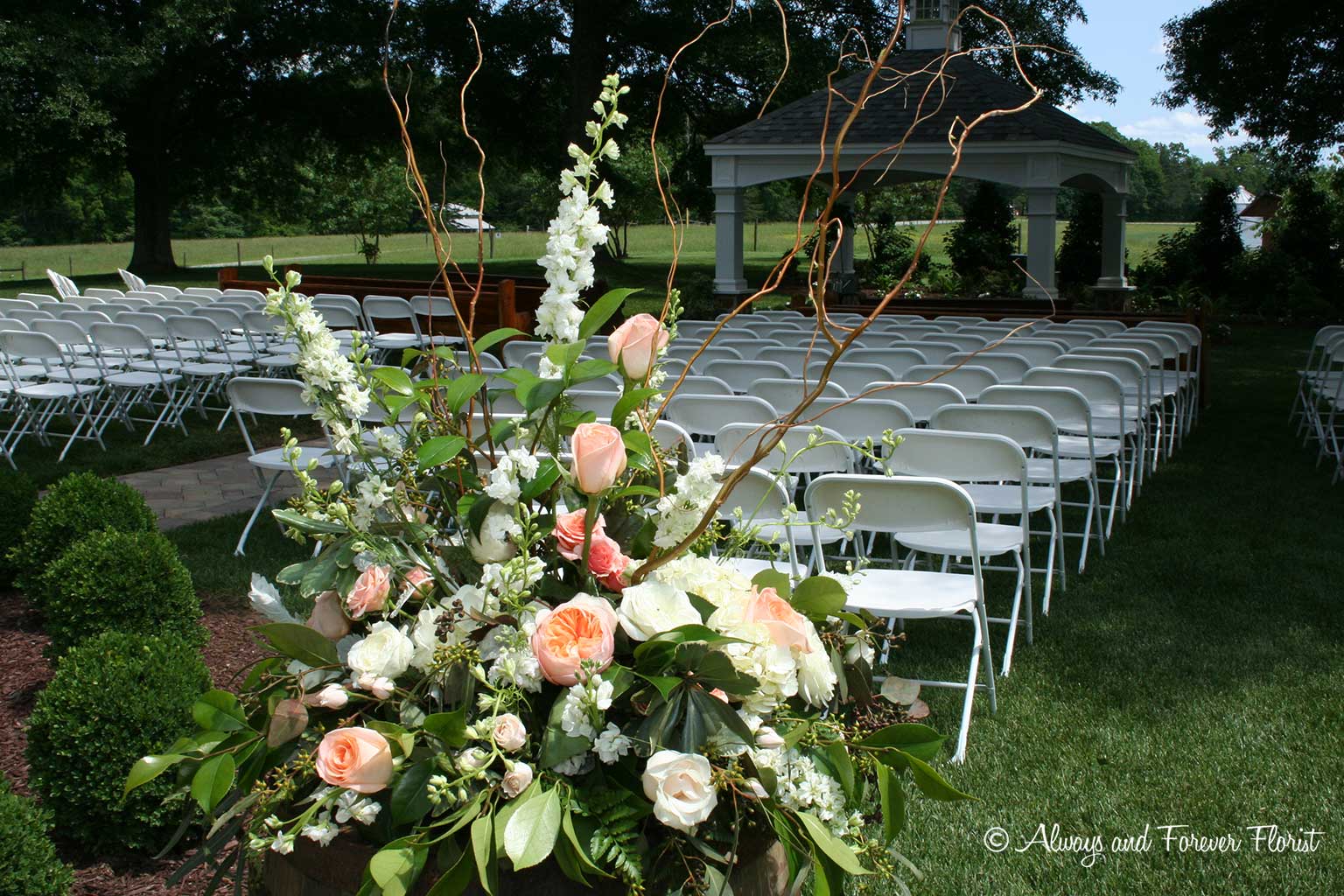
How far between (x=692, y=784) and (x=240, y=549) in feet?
18.1

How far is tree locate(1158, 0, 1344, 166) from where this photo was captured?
56.3 ft

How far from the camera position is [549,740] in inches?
56.1

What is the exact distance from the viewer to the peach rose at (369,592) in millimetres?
1587

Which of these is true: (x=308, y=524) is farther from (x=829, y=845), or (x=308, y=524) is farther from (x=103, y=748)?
(x=103, y=748)

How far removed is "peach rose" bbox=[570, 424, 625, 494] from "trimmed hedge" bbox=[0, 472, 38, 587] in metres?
5.07

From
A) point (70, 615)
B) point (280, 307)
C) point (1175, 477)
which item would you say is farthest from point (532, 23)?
point (280, 307)

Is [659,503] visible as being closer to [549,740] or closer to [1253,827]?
[549,740]

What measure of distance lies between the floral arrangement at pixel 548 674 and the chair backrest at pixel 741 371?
5.77 m

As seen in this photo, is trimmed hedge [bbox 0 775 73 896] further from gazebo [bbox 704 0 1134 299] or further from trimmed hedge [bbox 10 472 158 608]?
gazebo [bbox 704 0 1134 299]

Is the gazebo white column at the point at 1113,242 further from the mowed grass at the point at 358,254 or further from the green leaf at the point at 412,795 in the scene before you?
the green leaf at the point at 412,795

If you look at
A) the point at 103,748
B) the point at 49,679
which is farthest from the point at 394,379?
the point at 49,679

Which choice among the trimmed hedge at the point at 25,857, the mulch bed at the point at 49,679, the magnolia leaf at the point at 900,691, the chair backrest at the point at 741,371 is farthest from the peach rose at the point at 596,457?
the chair backrest at the point at 741,371

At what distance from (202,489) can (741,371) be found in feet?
12.3

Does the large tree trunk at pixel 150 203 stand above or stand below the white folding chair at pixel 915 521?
above
